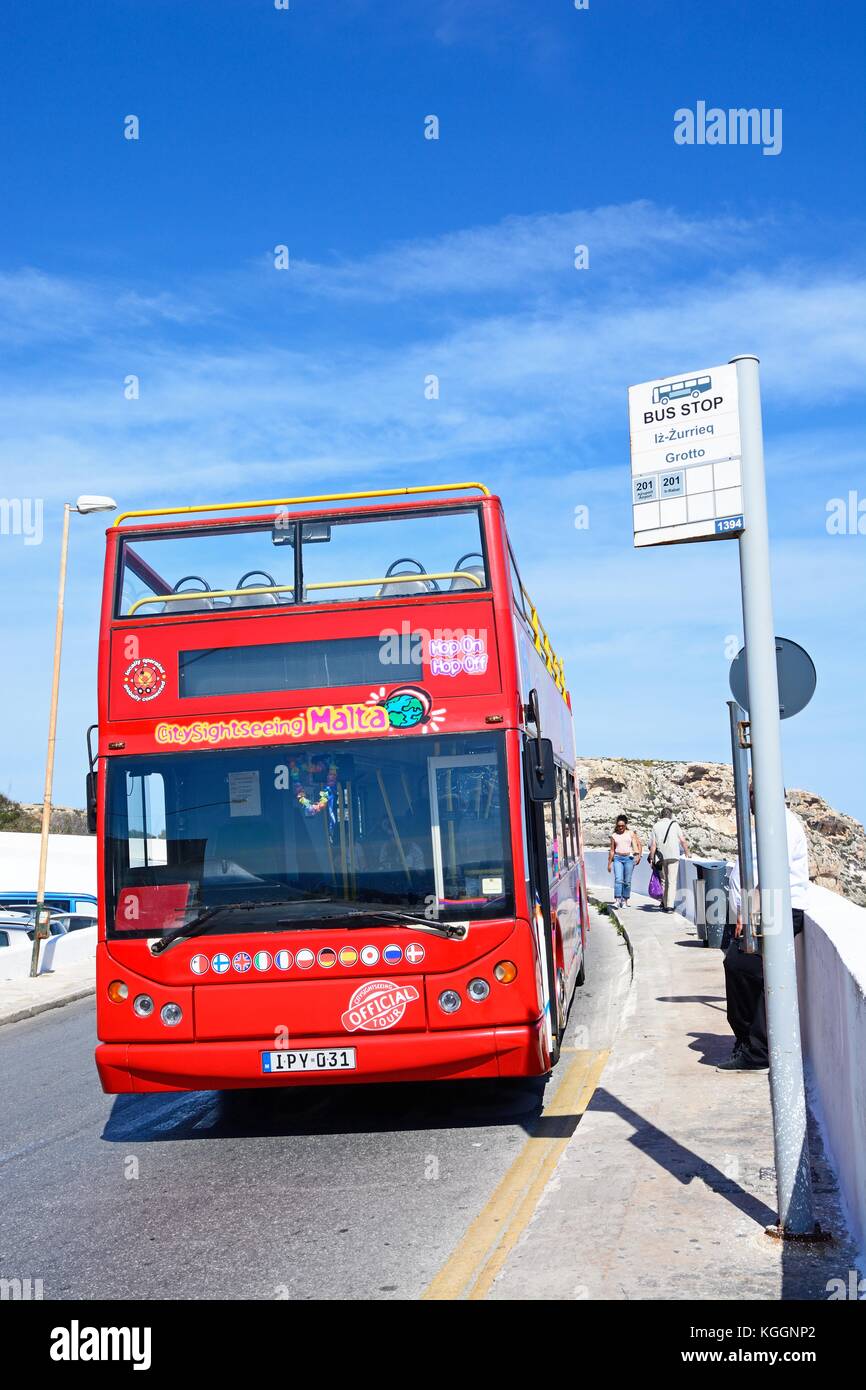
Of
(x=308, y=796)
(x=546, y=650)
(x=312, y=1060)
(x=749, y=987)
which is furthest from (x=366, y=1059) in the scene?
(x=546, y=650)

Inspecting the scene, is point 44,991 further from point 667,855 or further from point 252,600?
point 252,600

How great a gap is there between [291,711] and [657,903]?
2033 cm

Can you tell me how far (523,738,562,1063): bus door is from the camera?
27.6ft

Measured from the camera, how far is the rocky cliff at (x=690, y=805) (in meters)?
60.6

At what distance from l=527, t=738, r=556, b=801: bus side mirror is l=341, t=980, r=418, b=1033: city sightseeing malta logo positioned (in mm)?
1412

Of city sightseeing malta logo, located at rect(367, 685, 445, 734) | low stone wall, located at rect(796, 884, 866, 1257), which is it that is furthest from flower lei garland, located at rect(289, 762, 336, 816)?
low stone wall, located at rect(796, 884, 866, 1257)

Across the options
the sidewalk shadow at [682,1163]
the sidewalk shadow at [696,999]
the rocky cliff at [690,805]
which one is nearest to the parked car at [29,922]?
the sidewalk shadow at [696,999]

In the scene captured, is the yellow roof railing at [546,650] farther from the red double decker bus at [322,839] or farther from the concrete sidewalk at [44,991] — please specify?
the concrete sidewalk at [44,991]

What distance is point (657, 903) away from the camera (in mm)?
27406

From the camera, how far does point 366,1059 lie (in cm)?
792

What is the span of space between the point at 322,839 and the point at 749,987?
121 inches

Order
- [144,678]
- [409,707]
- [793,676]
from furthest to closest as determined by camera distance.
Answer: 1. [144,678]
2. [409,707]
3. [793,676]
